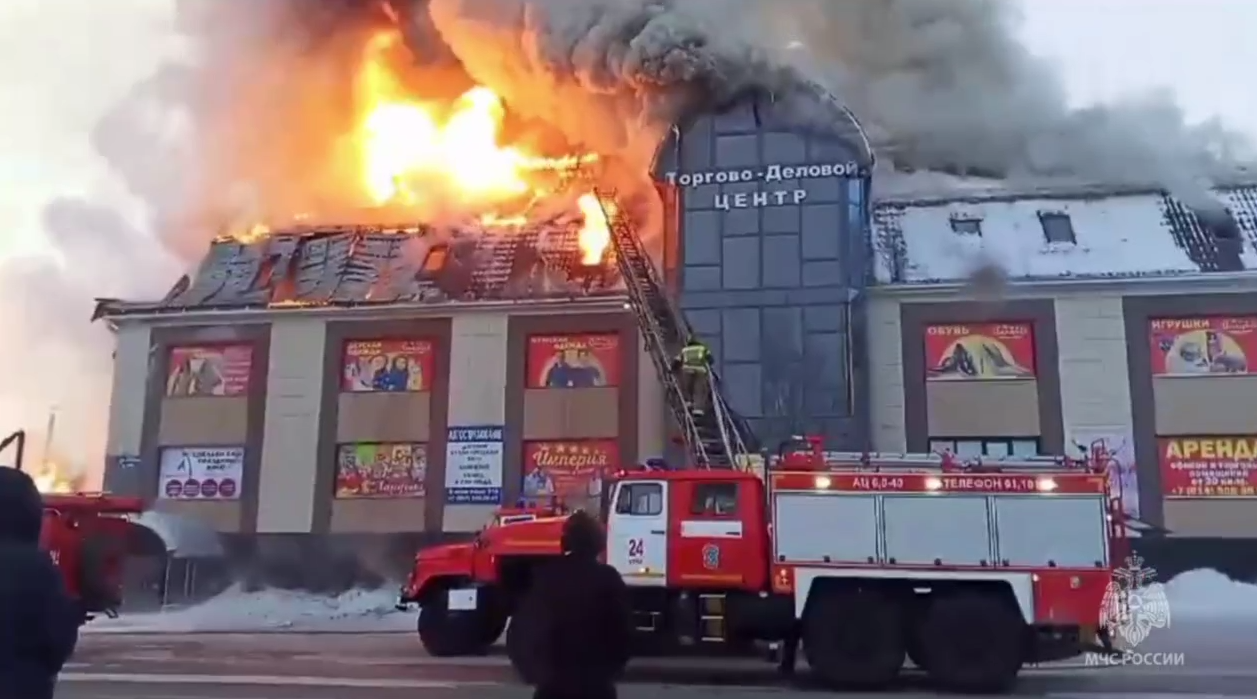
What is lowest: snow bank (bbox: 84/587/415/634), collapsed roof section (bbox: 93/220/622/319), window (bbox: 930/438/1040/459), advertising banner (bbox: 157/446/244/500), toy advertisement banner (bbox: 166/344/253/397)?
snow bank (bbox: 84/587/415/634)

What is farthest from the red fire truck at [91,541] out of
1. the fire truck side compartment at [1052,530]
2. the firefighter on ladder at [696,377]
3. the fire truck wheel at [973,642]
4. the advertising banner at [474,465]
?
the fire truck side compartment at [1052,530]

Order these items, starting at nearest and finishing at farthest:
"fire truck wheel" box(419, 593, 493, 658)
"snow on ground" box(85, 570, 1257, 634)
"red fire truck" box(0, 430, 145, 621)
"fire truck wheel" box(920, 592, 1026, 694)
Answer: "fire truck wheel" box(920, 592, 1026, 694) < "fire truck wheel" box(419, 593, 493, 658) < "red fire truck" box(0, 430, 145, 621) < "snow on ground" box(85, 570, 1257, 634)

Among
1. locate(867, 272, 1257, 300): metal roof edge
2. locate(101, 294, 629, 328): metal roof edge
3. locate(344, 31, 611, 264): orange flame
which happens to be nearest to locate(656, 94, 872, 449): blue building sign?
locate(867, 272, 1257, 300): metal roof edge

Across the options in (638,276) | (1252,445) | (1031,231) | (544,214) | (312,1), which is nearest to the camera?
(1252,445)

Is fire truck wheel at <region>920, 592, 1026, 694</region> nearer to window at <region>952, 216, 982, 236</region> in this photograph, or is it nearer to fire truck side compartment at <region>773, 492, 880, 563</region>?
fire truck side compartment at <region>773, 492, 880, 563</region>

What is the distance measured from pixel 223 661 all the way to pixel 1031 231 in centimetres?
1906

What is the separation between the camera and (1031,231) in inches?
952

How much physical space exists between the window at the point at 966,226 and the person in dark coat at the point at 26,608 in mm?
23210

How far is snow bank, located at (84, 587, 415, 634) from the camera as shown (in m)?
19.0

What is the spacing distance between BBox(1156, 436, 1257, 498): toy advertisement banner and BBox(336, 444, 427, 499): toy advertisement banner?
15381mm

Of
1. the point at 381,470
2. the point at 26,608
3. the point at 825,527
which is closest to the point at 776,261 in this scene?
the point at 381,470

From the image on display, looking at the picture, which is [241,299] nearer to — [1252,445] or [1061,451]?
[1061,451]

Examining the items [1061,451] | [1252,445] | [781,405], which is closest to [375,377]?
[781,405]

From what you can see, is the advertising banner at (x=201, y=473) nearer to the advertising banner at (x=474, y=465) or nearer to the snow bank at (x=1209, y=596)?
the advertising banner at (x=474, y=465)
